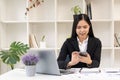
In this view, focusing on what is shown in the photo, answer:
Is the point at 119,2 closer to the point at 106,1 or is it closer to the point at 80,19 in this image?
the point at 106,1

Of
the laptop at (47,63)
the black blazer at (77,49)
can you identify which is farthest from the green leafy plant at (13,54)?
the laptop at (47,63)

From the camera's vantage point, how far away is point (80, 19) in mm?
2664

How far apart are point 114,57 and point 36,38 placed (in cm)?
141

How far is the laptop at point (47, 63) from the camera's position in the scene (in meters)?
1.87

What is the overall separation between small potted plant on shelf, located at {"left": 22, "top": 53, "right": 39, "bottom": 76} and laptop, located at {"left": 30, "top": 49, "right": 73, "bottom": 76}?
79 mm

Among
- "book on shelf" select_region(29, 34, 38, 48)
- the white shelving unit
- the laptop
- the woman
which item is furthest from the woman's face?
"book on shelf" select_region(29, 34, 38, 48)

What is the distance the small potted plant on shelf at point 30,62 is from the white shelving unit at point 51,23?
195cm

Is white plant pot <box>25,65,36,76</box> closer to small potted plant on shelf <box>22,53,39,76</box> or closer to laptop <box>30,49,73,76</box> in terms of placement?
small potted plant on shelf <box>22,53,39,76</box>

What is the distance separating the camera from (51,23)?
13.1 ft

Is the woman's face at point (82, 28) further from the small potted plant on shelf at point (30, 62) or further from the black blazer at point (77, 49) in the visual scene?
the small potted plant on shelf at point (30, 62)

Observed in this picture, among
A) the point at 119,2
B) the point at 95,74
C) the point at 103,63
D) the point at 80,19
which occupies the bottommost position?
the point at 103,63

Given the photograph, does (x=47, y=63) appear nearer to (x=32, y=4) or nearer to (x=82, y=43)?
(x=82, y=43)

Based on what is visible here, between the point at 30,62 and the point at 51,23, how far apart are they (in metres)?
2.15

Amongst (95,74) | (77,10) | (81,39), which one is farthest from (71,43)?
(77,10)
